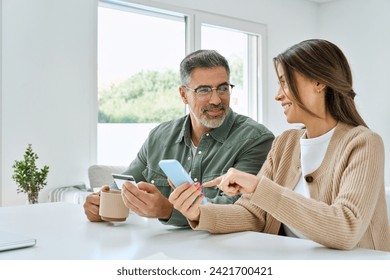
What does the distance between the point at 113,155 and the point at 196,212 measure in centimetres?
272

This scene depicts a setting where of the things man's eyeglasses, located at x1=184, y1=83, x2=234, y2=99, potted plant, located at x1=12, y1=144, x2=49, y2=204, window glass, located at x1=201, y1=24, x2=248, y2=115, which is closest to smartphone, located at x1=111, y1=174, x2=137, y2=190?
man's eyeglasses, located at x1=184, y1=83, x2=234, y2=99

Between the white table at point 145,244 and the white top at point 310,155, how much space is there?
0.78 ft

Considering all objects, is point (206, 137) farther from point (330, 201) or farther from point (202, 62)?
point (330, 201)

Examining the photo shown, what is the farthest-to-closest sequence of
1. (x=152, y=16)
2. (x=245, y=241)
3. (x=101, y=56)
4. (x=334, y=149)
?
1. (x=152, y=16)
2. (x=101, y=56)
3. (x=334, y=149)
4. (x=245, y=241)

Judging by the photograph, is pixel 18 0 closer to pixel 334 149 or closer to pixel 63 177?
pixel 63 177

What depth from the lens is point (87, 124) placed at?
12.3 feet

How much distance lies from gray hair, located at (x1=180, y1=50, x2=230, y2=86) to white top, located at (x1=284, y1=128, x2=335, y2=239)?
1.83 ft

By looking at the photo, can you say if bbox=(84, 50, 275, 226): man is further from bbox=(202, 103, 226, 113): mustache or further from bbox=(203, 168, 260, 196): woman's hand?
bbox=(203, 168, 260, 196): woman's hand

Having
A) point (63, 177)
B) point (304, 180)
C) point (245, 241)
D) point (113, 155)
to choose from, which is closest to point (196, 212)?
point (245, 241)

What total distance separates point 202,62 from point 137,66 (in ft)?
Result: 7.46

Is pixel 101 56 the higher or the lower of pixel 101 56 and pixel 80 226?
the higher

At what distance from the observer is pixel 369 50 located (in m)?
5.41

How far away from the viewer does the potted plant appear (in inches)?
125

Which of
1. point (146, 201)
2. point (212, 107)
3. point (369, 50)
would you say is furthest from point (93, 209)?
point (369, 50)
